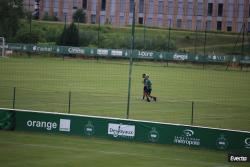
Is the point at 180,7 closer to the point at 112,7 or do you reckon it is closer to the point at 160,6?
the point at 160,6

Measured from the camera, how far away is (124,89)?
156 ft

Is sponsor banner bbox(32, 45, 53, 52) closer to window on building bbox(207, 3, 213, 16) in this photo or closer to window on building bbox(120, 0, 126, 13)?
window on building bbox(120, 0, 126, 13)

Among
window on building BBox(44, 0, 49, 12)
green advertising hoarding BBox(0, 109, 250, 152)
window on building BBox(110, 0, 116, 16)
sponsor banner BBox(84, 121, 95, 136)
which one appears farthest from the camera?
window on building BBox(44, 0, 49, 12)

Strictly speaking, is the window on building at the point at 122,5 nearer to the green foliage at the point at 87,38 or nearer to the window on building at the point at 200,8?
the window on building at the point at 200,8

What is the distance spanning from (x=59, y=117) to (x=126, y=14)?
46.5 m

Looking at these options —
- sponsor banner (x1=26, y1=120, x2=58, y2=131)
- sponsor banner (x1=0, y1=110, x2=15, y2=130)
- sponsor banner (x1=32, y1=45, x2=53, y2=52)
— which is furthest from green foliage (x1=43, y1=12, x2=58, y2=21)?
sponsor banner (x1=26, y1=120, x2=58, y2=131)

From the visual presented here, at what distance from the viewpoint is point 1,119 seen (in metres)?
27.3

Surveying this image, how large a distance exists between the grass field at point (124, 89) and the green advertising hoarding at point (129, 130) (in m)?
6.05

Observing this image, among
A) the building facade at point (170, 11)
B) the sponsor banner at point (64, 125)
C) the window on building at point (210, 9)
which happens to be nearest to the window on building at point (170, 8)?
the building facade at point (170, 11)

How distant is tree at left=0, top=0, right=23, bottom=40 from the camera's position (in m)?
76.8

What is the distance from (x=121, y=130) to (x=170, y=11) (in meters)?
43.2

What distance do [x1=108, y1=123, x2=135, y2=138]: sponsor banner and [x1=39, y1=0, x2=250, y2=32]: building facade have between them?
37.1m

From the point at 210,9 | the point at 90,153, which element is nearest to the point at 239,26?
the point at 210,9

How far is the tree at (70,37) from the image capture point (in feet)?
246
